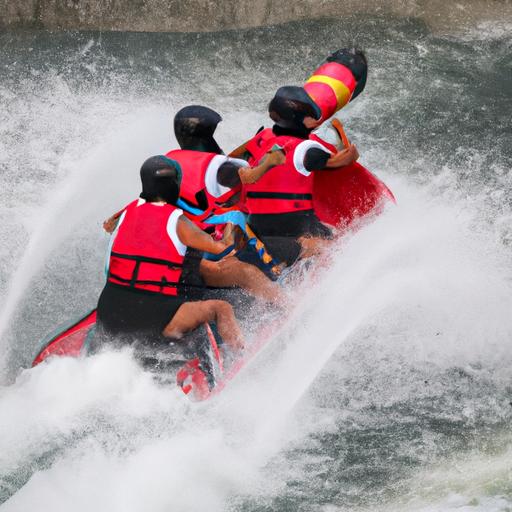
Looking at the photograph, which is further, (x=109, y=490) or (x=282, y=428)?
(x=282, y=428)

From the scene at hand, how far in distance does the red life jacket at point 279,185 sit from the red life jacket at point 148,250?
89cm

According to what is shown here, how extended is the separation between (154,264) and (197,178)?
80 cm

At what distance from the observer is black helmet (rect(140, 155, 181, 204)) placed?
638cm

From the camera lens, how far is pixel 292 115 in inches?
279

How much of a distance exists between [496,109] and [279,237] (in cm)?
477

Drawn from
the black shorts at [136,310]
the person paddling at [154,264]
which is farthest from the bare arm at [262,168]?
the black shorts at [136,310]

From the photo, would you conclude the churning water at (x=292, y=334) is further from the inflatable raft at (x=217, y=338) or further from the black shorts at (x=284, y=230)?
the black shorts at (x=284, y=230)

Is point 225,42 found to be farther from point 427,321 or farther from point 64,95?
point 427,321

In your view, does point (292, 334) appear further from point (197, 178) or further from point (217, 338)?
point (197, 178)

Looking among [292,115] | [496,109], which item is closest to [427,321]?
[292,115]

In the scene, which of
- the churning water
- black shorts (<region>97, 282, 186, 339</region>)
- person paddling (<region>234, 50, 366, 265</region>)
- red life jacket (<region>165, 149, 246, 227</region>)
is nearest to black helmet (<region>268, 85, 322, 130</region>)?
person paddling (<region>234, 50, 366, 265</region>)

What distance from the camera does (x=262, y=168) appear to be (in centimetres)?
694

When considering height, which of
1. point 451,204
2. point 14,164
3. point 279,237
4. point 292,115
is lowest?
point 14,164

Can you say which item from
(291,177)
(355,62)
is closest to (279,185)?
(291,177)
